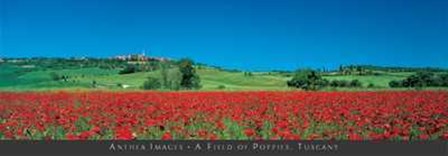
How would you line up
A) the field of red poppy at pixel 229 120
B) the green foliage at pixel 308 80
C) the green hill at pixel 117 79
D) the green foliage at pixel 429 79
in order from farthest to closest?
the green foliage at pixel 308 80 → the green hill at pixel 117 79 → the green foliage at pixel 429 79 → the field of red poppy at pixel 229 120

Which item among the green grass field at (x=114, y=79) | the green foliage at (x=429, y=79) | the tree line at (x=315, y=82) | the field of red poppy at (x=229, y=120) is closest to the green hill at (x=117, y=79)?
the green grass field at (x=114, y=79)

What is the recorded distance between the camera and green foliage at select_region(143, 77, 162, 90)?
24047mm

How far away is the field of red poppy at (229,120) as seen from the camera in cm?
825

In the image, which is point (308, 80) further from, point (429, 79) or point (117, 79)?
point (117, 79)

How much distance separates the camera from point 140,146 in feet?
25.2

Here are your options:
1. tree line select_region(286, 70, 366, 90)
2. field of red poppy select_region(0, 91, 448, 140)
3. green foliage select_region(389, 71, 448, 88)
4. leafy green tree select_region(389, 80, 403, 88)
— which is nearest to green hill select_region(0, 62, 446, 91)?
leafy green tree select_region(389, 80, 403, 88)

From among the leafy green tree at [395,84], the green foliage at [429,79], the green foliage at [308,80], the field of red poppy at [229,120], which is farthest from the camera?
the green foliage at [308,80]

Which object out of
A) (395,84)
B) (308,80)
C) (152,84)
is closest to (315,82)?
(308,80)

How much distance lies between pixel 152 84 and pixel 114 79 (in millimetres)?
3100

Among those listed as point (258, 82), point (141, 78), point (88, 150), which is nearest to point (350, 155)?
point (88, 150)

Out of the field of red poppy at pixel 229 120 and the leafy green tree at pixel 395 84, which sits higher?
the leafy green tree at pixel 395 84

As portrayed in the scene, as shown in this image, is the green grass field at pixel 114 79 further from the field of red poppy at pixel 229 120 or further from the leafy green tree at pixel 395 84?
the field of red poppy at pixel 229 120

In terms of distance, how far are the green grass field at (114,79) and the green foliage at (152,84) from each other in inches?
12.9

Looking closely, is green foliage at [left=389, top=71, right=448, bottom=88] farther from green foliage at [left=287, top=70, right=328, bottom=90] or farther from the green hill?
green foliage at [left=287, top=70, right=328, bottom=90]
